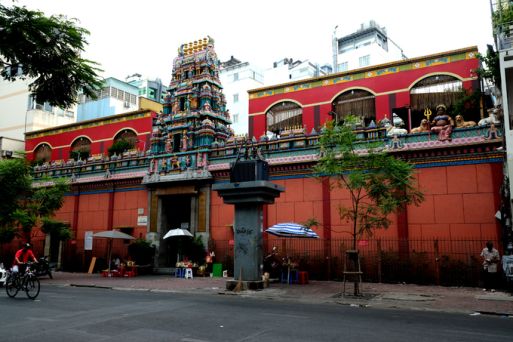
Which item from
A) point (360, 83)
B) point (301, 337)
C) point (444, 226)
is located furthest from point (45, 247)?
point (301, 337)

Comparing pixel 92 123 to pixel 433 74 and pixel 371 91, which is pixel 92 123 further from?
pixel 433 74

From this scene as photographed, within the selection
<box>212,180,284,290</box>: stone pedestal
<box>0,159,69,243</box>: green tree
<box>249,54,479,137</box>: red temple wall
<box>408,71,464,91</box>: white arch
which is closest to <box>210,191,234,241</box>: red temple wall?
<box>249,54,479,137</box>: red temple wall

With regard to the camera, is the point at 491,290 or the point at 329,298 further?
the point at 491,290

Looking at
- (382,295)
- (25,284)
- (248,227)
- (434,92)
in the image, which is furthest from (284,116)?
(25,284)

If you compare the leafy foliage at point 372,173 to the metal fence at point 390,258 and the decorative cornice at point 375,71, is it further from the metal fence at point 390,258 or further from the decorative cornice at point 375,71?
the decorative cornice at point 375,71

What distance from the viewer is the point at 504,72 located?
1716 centimetres

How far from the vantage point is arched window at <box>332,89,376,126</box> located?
2766cm

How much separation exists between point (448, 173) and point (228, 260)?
501 inches

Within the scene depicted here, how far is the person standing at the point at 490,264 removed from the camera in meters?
17.7

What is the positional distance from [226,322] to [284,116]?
21.4 m

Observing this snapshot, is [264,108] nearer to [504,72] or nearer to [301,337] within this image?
[504,72]

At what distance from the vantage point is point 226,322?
34.8 feet

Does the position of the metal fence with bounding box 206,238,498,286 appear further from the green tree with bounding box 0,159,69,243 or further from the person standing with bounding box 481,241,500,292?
the green tree with bounding box 0,159,69,243

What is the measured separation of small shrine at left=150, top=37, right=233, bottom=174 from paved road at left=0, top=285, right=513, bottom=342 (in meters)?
15.4
